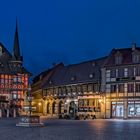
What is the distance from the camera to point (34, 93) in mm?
99625

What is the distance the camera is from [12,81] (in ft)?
255

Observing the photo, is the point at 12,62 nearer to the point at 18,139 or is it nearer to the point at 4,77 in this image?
the point at 4,77

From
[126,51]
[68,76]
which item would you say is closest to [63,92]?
[68,76]

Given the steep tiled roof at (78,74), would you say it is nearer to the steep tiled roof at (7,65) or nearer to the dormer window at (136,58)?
the dormer window at (136,58)

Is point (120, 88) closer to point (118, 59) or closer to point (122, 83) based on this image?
point (122, 83)

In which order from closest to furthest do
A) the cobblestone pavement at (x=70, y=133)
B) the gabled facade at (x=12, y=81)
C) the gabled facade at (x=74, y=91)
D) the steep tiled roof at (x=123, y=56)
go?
the cobblestone pavement at (x=70, y=133) → the steep tiled roof at (x=123, y=56) → the gabled facade at (x=74, y=91) → the gabled facade at (x=12, y=81)

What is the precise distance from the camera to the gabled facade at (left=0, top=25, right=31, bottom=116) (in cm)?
7538

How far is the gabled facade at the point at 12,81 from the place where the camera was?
75375 mm

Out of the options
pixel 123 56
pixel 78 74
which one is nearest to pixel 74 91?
pixel 78 74

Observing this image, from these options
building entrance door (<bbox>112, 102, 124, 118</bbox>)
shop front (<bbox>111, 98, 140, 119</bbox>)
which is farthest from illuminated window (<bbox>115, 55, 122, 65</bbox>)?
building entrance door (<bbox>112, 102, 124, 118</bbox>)

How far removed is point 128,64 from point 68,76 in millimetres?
18529

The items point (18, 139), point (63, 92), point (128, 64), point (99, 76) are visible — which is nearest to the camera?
point (18, 139)

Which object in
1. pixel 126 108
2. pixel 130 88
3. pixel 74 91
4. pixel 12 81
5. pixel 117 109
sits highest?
pixel 12 81

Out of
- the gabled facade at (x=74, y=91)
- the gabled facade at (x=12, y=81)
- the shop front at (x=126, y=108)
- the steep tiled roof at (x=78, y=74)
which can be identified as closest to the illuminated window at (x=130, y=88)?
the shop front at (x=126, y=108)
